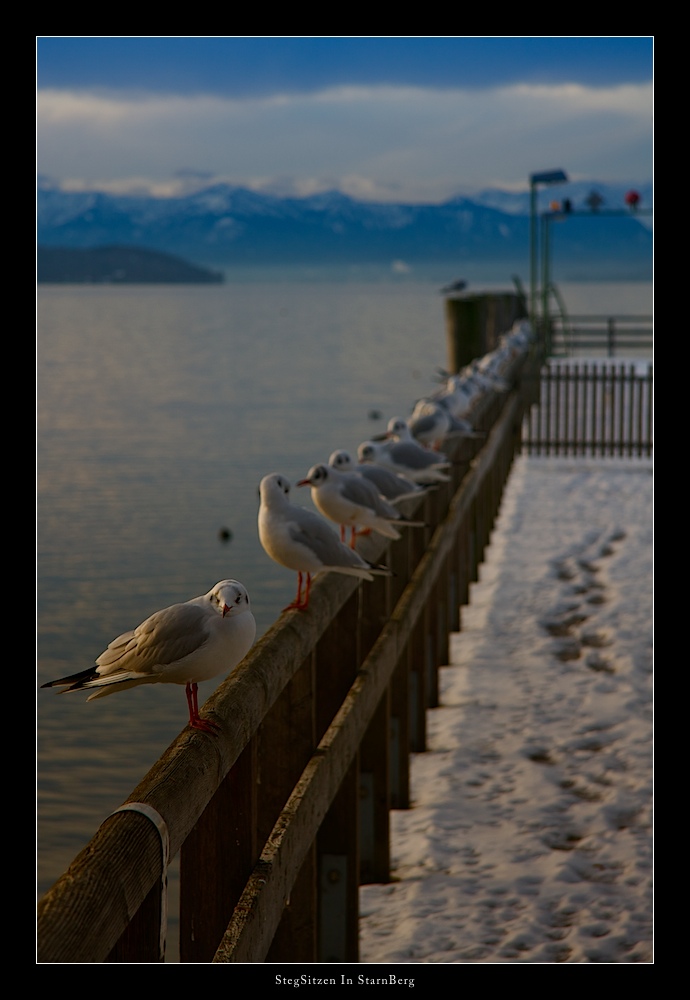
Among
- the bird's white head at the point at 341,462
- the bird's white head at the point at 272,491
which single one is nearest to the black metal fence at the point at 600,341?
the bird's white head at the point at 341,462

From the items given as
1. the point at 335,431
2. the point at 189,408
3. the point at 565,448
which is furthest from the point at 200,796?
the point at 189,408

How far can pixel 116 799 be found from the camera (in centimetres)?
887

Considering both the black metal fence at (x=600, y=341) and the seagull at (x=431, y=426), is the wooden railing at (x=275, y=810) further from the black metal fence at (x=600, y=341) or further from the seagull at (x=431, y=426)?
the black metal fence at (x=600, y=341)

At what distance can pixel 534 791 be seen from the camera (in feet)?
22.6

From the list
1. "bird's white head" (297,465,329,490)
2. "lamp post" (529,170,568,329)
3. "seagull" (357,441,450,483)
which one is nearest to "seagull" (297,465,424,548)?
"bird's white head" (297,465,329,490)

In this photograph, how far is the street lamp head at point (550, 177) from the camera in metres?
26.1

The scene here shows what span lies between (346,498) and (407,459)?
2331 mm

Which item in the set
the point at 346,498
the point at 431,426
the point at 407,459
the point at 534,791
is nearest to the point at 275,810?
the point at 346,498

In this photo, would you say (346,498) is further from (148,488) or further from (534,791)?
(148,488)

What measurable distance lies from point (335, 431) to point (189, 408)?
6.10 m

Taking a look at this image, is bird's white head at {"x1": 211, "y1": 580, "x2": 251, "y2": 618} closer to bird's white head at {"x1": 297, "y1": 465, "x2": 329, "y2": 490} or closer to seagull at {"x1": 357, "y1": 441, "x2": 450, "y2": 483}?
bird's white head at {"x1": 297, "y1": 465, "x2": 329, "y2": 490}

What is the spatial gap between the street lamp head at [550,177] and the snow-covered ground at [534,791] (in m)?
15.7

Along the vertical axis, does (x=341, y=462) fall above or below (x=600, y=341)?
below
